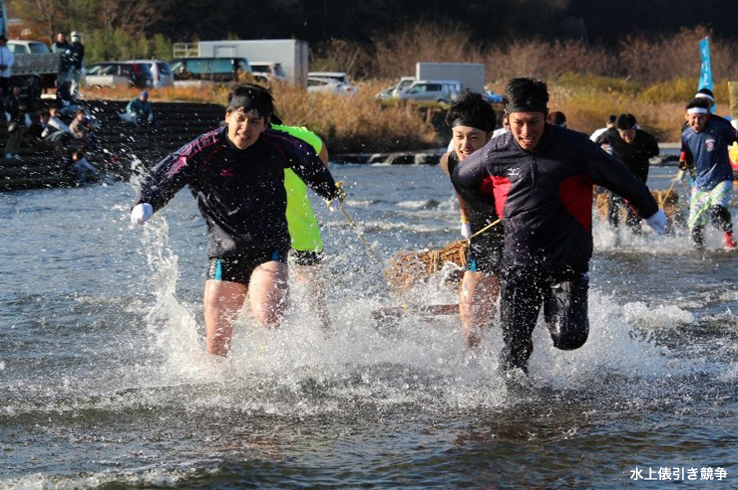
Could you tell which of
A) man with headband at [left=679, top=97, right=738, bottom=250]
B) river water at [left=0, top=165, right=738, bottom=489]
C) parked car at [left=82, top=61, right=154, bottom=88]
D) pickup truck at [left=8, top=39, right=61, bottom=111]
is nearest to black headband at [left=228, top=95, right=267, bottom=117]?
river water at [left=0, top=165, right=738, bottom=489]

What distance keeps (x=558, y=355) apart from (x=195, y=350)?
7.25ft

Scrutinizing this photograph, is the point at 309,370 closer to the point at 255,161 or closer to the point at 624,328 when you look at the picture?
the point at 255,161

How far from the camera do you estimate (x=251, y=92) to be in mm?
6578

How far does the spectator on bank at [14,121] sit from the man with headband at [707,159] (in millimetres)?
13074

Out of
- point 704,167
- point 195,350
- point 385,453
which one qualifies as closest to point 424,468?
point 385,453

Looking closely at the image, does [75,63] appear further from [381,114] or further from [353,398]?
[353,398]

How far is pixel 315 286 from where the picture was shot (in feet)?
25.5

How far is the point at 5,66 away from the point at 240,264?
18.0 meters

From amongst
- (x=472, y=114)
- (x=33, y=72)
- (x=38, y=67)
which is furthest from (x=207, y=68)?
(x=472, y=114)

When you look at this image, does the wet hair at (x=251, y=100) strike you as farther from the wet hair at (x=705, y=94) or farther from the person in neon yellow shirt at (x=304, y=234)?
the wet hair at (x=705, y=94)

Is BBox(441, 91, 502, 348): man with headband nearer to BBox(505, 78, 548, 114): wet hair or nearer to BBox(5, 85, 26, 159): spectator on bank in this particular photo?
BBox(505, 78, 548, 114): wet hair

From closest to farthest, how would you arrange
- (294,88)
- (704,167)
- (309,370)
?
(309,370), (704,167), (294,88)

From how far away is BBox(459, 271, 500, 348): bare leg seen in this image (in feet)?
23.0

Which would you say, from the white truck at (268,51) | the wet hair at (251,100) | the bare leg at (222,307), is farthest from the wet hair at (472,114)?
the white truck at (268,51)
